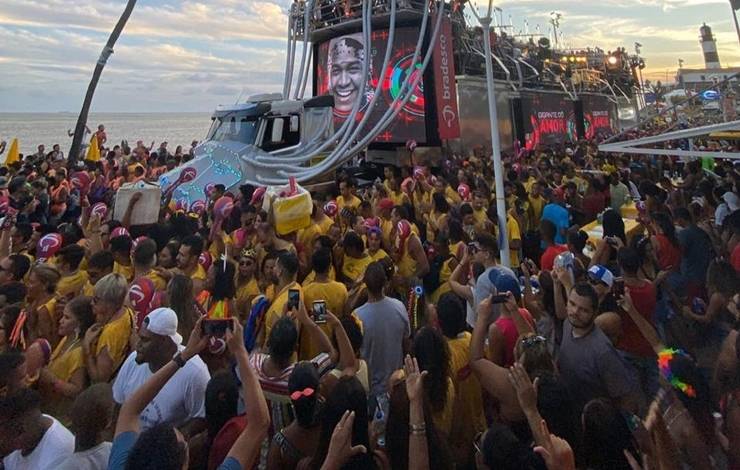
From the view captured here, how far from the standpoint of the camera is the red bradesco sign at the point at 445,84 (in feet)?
55.1

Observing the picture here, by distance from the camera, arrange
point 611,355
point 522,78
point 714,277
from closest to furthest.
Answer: point 611,355 → point 714,277 → point 522,78

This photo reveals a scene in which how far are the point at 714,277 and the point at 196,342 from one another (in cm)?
407

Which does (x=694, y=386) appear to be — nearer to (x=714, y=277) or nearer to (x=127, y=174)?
(x=714, y=277)

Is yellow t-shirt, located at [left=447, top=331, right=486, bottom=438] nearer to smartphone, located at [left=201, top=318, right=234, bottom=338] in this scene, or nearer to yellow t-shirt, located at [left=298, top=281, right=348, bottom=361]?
yellow t-shirt, located at [left=298, top=281, right=348, bottom=361]

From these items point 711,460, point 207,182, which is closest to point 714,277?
point 711,460

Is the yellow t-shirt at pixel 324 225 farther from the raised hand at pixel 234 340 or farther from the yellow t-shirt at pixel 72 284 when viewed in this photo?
the raised hand at pixel 234 340

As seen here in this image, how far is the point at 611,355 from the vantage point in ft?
9.30

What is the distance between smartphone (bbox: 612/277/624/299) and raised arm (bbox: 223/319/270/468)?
2.64 metres

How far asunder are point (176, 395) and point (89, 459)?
600 millimetres

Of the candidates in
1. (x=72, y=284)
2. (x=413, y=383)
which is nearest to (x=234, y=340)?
(x=413, y=383)

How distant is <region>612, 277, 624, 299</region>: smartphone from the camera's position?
3.47 m

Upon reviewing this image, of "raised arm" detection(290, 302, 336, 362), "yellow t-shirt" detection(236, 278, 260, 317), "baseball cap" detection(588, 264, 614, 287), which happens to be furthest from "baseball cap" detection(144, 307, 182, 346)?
"baseball cap" detection(588, 264, 614, 287)

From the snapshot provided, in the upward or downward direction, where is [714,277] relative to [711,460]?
upward

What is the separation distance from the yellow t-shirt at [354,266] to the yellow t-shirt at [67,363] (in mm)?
2617
